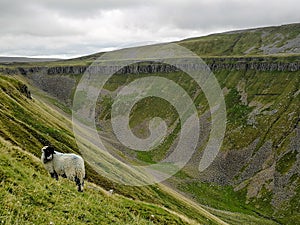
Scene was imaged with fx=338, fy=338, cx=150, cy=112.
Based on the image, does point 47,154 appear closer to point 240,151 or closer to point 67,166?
point 67,166

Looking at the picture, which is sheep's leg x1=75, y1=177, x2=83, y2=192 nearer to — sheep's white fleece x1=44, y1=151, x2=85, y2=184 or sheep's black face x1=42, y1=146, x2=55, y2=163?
sheep's white fleece x1=44, y1=151, x2=85, y2=184

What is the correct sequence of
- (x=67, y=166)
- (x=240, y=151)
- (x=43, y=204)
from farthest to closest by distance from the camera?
(x=240, y=151) → (x=67, y=166) → (x=43, y=204)

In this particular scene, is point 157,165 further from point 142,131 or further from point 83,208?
point 83,208

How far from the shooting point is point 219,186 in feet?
404

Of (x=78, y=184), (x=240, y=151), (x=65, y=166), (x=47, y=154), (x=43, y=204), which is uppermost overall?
(x=47, y=154)

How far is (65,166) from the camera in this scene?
2308cm

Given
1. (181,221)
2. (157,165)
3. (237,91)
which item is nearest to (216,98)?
(237,91)

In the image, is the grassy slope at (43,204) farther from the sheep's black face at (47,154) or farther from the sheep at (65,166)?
the sheep's black face at (47,154)

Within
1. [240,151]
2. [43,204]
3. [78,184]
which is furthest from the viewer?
[240,151]

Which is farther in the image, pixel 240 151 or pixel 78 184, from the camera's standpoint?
pixel 240 151

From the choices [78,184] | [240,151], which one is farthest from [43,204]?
[240,151]

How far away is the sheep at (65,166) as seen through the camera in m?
23.0

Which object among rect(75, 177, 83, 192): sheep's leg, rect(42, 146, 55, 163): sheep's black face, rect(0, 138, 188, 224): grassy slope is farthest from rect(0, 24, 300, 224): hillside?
rect(0, 138, 188, 224): grassy slope

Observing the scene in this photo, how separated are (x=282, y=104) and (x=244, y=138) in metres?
27.3
